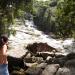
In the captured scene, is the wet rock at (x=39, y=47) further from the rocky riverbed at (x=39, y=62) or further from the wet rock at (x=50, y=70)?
the wet rock at (x=50, y=70)

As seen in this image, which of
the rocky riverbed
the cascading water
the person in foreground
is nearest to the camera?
the person in foreground

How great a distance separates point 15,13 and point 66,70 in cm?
402

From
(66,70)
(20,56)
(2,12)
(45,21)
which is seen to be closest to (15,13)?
(2,12)

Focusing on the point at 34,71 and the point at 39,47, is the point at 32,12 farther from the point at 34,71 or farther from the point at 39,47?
the point at 39,47

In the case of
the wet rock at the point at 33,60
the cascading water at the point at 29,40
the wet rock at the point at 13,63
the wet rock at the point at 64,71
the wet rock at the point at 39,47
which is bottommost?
the cascading water at the point at 29,40

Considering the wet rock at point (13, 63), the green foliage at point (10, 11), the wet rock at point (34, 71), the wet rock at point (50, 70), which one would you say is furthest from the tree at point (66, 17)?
the wet rock at point (34, 71)

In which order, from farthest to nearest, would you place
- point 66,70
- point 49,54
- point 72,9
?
point 49,54 < point 72,9 < point 66,70

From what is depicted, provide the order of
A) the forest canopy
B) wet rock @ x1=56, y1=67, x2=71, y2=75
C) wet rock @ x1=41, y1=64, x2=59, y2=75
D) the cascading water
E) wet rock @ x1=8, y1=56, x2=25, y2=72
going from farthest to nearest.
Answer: the cascading water
the forest canopy
wet rock @ x1=8, y1=56, x2=25, y2=72
wet rock @ x1=41, y1=64, x2=59, y2=75
wet rock @ x1=56, y1=67, x2=71, y2=75

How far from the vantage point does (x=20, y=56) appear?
12.0 meters

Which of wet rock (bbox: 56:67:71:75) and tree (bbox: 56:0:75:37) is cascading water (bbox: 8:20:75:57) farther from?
wet rock (bbox: 56:67:71:75)

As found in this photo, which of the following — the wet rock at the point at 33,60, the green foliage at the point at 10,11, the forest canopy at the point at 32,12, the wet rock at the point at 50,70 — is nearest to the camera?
the wet rock at the point at 50,70

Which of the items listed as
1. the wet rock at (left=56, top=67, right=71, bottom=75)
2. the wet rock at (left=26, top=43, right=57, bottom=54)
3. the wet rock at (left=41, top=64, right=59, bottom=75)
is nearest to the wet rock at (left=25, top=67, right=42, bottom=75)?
the wet rock at (left=41, top=64, right=59, bottom=75)

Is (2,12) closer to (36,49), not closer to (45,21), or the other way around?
→ (36,49)

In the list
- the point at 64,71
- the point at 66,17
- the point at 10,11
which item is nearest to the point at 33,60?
the point at 66,17
